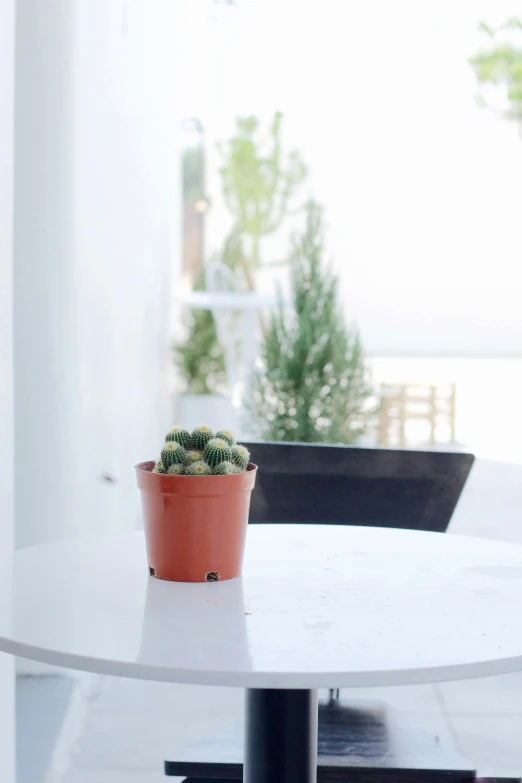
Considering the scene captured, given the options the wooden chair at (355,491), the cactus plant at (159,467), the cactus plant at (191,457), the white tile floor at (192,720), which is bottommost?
the white tile floor at (192,720)

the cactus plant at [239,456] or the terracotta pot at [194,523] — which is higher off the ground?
the cactus plant at [239,456]

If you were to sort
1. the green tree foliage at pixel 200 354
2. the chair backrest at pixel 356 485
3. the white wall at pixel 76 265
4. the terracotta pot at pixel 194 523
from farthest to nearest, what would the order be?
1. the green tree foliage at pixel 200 354
2. the white wall at pixel 76 265
3. the chair backrest at pixel 356 485
4. the terracotta pot at pixel 194 523

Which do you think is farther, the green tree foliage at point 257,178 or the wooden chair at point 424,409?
the green tree foliage at point 257,178

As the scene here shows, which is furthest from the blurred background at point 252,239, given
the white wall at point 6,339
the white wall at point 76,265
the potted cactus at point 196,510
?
the potted cactus at point 196,510

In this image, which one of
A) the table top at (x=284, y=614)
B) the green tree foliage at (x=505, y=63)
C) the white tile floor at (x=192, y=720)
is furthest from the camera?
the green tree foliage at (x=505, y=63)

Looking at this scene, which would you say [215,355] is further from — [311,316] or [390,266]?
[390,266]

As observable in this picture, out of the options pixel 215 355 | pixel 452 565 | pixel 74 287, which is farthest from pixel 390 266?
pixel 452 565

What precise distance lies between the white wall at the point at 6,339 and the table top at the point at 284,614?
0.44 metres

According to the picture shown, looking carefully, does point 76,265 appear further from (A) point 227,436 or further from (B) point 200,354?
(B) point 200,354

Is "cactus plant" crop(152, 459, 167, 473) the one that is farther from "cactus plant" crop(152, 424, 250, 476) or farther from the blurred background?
the blurred background

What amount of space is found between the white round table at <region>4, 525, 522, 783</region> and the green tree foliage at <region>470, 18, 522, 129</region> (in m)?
4.75

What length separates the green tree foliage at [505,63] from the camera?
18.0 ft

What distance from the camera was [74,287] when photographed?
264 cm

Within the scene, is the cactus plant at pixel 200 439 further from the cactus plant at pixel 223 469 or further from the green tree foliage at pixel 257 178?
the green tree foliage at pixel 257 178
